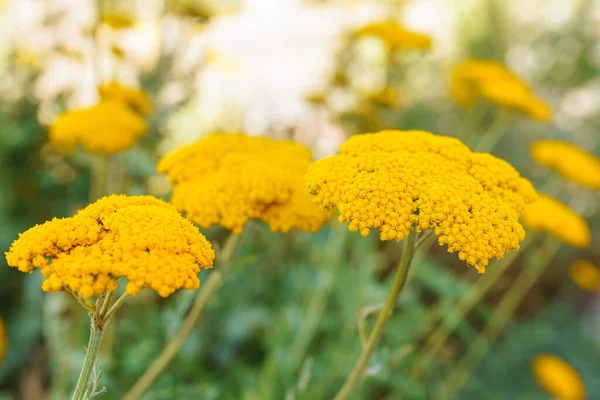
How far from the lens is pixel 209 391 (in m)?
2.10

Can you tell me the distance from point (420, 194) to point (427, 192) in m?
0.02

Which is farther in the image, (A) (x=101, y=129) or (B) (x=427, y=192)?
(A) (x=101, y=129)

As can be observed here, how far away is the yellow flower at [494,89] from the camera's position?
8.86 feet

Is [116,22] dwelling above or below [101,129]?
above

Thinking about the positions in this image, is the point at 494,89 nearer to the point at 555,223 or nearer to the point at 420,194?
the point at 555,223

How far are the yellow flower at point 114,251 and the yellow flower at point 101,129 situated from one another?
42.5 inches

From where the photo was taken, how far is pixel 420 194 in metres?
1.28

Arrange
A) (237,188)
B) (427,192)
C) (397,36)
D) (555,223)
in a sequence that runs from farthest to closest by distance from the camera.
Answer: (397,36)
(555,223)
(237,188)
(427,192)

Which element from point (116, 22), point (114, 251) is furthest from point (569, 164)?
point (116, 22)

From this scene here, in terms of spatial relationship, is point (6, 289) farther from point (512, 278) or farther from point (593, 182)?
point (512, 278)

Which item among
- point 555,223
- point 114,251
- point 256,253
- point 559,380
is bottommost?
point 559,380

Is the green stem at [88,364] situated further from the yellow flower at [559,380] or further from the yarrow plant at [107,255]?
the yellow flower at [559,380]

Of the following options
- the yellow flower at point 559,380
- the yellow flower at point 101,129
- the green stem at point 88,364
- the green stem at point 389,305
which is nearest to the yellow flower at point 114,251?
the green stem at point 88,364

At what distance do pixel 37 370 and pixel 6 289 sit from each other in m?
0.61
